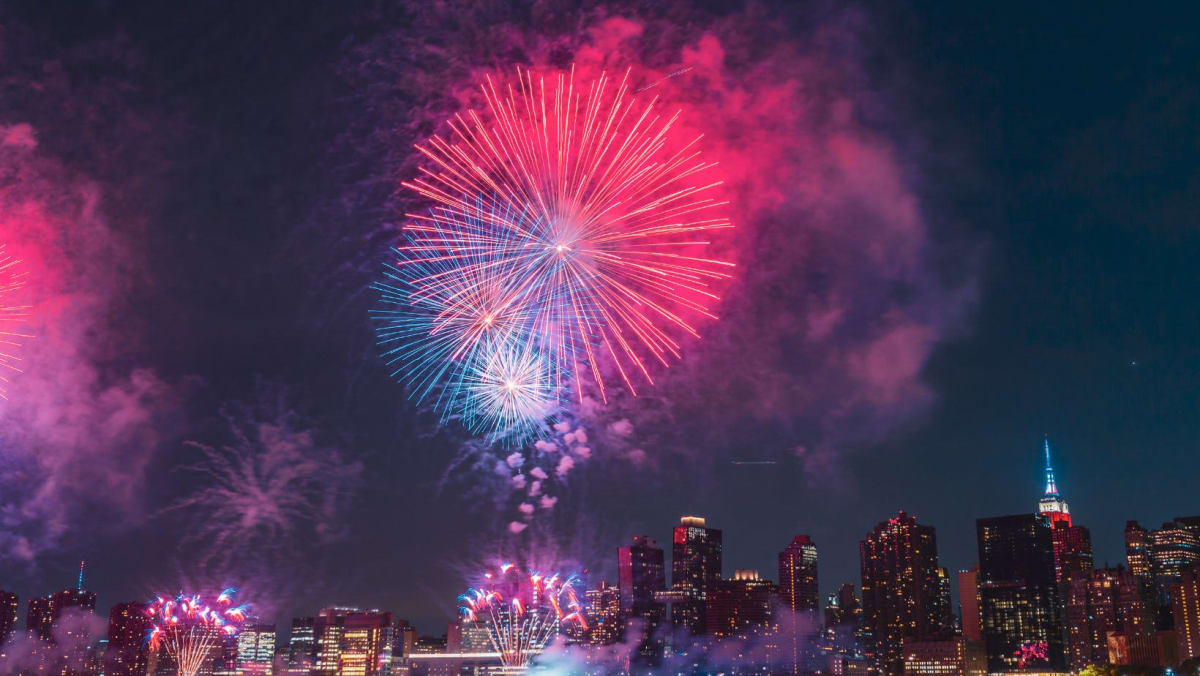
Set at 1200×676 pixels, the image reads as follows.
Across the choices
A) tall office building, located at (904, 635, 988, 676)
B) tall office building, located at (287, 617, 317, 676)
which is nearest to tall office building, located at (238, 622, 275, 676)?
tall office building, located at (287, 617, 317, 676)

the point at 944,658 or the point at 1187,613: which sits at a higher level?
the point at 1187,613

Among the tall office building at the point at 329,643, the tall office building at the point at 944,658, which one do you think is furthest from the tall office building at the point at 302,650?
the tall office building at the point at 944,658

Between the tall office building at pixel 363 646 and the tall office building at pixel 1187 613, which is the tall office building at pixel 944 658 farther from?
the tall office building at pixel 363 646

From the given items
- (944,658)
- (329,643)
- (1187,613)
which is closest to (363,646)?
(329,643)

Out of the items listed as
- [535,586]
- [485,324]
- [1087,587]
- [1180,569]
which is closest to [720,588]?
[1087,587]

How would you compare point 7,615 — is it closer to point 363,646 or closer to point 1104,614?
point 363,646

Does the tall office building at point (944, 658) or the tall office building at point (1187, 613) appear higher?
the tall office building at point (1187, 613)

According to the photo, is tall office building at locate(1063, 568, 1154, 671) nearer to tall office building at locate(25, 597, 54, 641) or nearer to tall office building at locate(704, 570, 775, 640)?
tall office building at locate(704, 570, 775, 640)

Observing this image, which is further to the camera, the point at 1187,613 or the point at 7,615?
the point at 1187,613
